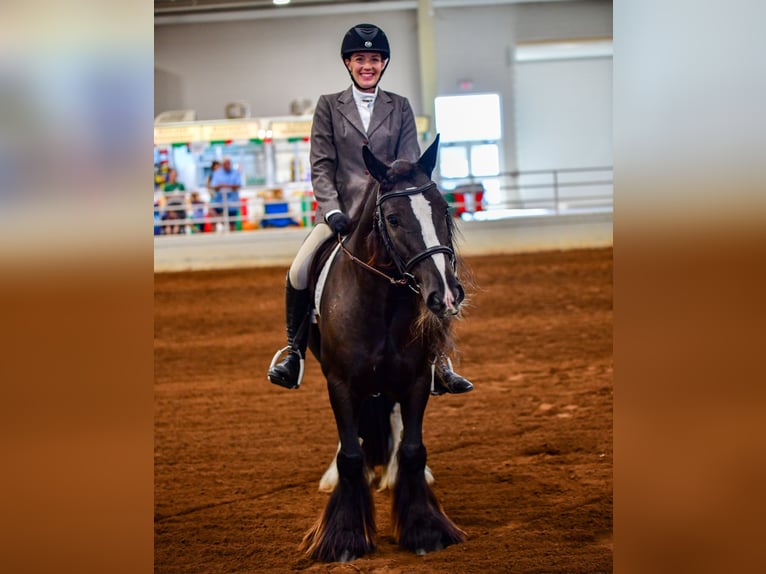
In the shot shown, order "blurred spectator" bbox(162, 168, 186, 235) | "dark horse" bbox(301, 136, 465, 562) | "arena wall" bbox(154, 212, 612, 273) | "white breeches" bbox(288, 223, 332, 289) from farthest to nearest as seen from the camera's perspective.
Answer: "blurred spectator" bbox(162, 168, 186, 235) → "arena wall" bbox(154, 212, 612, 273) → "white breeches" bbox(288, 223, 332, 289) → "dark horse" bbox(301, 136, 465, 562)

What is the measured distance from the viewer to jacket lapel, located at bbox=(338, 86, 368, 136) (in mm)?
3619

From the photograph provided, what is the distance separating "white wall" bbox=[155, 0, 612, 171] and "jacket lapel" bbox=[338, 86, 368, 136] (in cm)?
1563

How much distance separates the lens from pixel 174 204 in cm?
1681

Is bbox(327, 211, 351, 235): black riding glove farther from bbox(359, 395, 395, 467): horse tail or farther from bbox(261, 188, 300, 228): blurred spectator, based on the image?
bbox(261, 188, 300, 228): blurred spectator

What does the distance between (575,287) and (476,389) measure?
411 centimetres

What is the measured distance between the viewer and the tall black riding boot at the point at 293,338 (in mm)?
3801

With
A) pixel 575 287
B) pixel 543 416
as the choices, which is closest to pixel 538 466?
pixel 543 416

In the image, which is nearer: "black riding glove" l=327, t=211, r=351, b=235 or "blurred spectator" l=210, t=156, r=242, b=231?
"black riding glove" l=327, t=211, r=351, b=235

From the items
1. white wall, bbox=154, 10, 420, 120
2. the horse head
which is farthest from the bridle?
white wall, bbox=154, 10, 420, 120

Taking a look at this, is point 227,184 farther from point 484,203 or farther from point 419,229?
point 419,229

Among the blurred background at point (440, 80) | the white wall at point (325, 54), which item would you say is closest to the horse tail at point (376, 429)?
the blurred background at point (440, 80)

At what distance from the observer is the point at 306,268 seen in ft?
12.3

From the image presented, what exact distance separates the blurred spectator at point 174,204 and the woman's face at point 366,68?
12193 millimetres
